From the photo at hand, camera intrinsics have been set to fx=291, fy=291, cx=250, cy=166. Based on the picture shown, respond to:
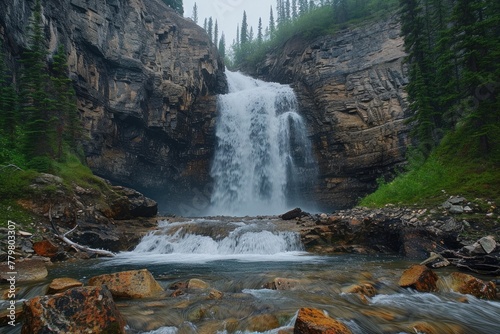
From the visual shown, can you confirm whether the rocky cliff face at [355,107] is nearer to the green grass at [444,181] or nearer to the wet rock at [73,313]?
the green grass at [444,181]

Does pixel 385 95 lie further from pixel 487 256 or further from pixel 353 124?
pixel 487 256

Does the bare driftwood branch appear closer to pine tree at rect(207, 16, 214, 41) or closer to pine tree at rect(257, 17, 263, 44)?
pine tree at rect(257, 17, 263, 44)

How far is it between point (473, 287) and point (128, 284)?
24.8 ft

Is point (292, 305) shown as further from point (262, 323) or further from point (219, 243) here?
point (219, 243)

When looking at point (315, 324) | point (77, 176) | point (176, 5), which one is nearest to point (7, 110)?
point (77, 176)

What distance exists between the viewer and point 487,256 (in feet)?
27.4

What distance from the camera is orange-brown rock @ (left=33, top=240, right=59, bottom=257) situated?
10797 millimetres

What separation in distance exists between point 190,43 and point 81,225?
1202 inches

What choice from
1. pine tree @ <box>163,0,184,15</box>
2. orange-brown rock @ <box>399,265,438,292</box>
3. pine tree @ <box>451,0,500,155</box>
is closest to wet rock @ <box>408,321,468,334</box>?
orange-brown rock @ <box>399,265,438,292</box>

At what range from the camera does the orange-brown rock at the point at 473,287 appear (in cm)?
628

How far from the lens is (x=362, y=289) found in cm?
650

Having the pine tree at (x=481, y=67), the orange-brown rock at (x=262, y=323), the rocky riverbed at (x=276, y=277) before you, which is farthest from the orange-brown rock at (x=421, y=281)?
the pine tree at (x=481, y=67)

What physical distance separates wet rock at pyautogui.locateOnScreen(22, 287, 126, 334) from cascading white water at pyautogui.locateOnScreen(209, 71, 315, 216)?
28.8 m

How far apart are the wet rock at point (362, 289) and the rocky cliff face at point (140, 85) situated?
85.4ft
